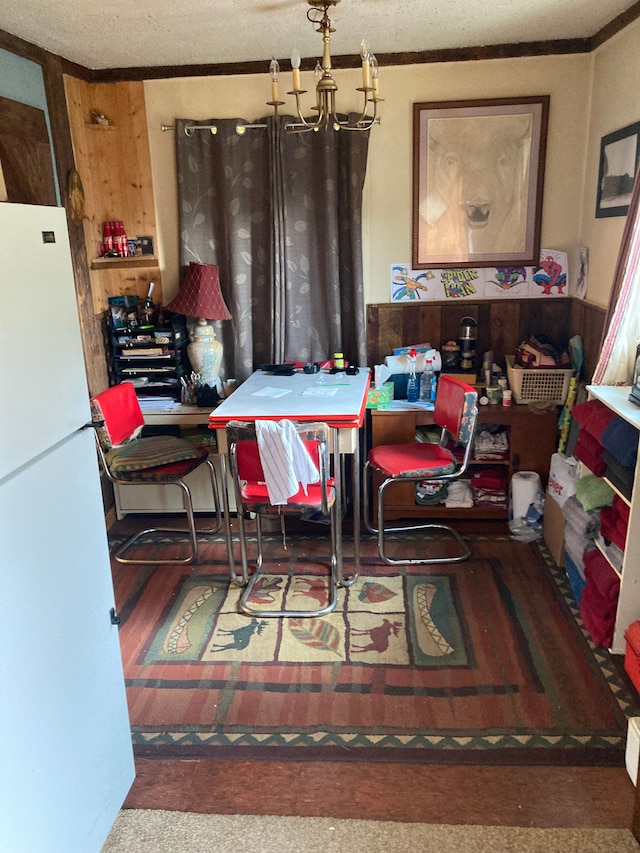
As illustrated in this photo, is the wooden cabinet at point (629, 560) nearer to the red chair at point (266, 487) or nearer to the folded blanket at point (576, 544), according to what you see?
the folded blanket at point (576, 544)

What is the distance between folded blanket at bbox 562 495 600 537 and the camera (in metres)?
2.65

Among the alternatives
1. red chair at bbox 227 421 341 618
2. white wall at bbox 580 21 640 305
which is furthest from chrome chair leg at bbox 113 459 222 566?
white wall at bbox 580 21 640 305

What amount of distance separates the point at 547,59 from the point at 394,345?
1.62 meters

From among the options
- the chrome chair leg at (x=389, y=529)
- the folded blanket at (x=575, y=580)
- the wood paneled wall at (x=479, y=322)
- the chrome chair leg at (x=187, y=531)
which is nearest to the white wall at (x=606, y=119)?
the wood paneled wall at (x=479, y=322)

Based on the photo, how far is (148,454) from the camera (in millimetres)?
3246

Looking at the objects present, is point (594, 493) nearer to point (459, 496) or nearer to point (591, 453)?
point (591, 453)

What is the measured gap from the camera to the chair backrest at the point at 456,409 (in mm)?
3023

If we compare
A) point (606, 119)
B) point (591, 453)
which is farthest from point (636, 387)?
point (606, 119)

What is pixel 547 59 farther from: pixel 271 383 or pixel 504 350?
pixel 271 383

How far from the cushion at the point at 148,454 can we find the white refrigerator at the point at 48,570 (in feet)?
4.52

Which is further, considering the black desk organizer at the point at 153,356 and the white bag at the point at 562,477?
the black desk organizer at the point at 153,356

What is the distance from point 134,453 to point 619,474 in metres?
2.19

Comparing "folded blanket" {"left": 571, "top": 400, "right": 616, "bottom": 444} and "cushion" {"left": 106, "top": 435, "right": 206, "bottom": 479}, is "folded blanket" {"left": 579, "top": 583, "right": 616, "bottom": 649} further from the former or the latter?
"cushion" {"left": 106, "top": 435, "right": 206, "bottom": 479}

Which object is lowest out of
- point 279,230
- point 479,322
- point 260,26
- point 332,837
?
point 332,837
